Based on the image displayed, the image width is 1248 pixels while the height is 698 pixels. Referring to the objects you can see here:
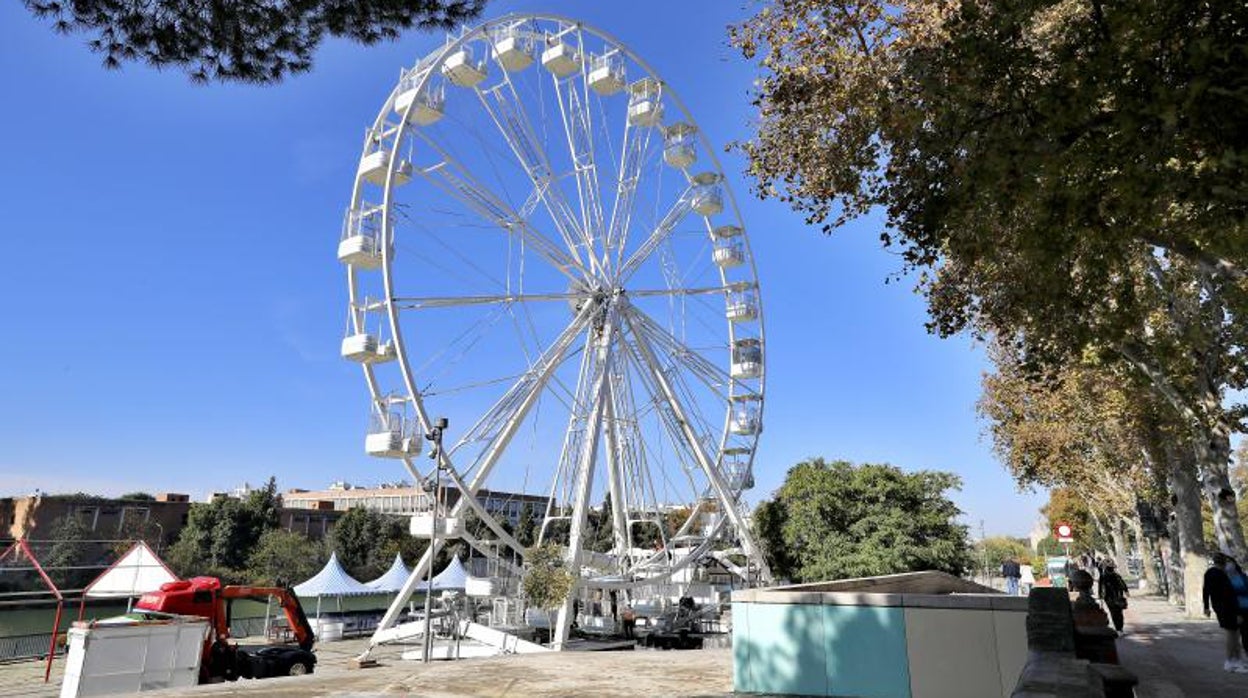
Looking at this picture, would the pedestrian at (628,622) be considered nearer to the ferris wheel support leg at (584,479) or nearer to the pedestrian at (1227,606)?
the ferris wheel support leg at (584,479)

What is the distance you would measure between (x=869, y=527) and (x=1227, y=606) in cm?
3351

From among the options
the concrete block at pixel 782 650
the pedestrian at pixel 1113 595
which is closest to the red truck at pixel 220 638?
the concrete block at pixel 782 650

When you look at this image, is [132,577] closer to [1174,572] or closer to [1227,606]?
[1227,606]

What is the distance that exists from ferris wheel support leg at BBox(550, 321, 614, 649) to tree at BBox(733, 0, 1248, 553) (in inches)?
527

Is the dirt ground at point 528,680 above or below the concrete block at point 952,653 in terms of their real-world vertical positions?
below

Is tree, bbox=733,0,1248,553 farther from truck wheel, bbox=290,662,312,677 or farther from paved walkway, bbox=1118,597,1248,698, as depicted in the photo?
truck wheel, bbox=290,662,312,677

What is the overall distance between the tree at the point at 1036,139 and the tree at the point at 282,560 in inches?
2037

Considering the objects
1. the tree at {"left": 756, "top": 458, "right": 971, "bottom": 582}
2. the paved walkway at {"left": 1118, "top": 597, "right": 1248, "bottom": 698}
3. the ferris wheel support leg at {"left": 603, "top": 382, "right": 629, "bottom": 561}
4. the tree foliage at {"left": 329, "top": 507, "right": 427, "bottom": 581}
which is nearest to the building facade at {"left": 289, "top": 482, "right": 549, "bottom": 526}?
the tree foliage at {"left": 329, "top": 507, "right": 427, "bottom": 581}

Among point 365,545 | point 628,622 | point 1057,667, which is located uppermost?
point 365,545

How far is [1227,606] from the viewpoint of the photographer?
10289 millimetres

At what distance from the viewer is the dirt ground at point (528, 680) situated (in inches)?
394

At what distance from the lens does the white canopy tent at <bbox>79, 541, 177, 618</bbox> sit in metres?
19.7

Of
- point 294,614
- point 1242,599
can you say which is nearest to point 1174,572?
point 1242,599

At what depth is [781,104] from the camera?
40.3 feet
